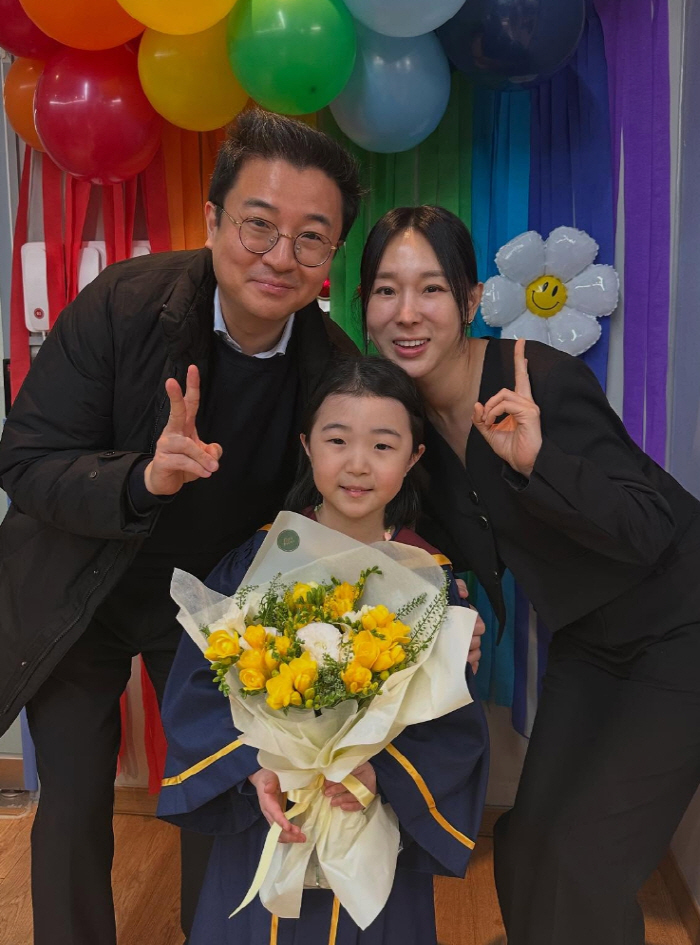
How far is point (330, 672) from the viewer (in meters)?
1.33

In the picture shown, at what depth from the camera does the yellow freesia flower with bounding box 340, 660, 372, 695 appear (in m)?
1.31

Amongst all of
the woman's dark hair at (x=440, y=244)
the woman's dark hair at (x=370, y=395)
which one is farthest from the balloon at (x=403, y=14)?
the woman's dark hair at (x=370, y=395)

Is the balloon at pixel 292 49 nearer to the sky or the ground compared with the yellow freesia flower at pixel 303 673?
nearer to the sky

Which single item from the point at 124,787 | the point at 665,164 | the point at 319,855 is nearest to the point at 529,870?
the point at 319,855

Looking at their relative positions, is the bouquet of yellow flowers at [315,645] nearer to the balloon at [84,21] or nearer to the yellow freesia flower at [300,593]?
the yellow freesia flower at [300,593]

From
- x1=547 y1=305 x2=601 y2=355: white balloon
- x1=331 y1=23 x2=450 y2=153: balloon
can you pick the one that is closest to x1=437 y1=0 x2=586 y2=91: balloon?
x1=331 y1=23 x2=450 y2=153: balloon

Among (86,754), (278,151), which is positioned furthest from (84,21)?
(86,754)

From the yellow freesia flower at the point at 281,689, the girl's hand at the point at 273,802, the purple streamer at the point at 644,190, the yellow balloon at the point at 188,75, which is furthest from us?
the purple streamer at the point at 644,190

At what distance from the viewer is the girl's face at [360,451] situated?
1.64 metres

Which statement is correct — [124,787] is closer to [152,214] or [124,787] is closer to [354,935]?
[354,935]

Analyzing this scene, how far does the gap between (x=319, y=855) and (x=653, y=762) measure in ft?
2.50

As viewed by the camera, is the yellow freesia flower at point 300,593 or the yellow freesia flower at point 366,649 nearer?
the yellow freesia flower at point 366,649

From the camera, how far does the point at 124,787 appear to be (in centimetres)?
289

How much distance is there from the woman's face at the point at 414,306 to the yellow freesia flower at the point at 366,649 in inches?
26.1
